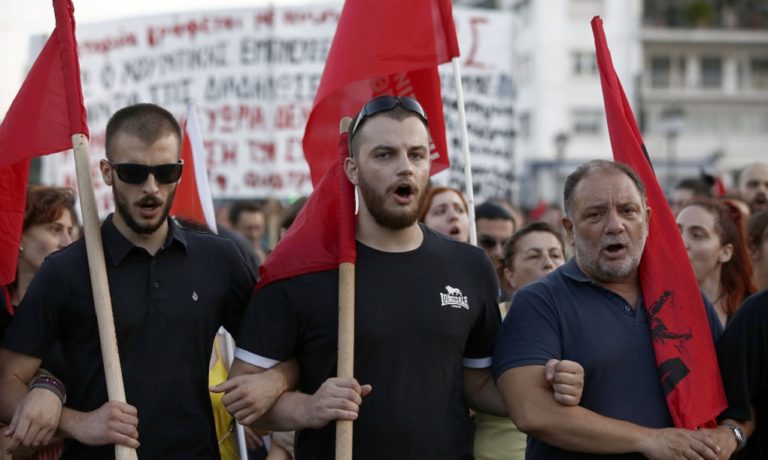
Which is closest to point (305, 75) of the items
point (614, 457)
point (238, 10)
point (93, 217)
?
point (238, 10)

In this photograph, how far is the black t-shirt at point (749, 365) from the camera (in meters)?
3.83

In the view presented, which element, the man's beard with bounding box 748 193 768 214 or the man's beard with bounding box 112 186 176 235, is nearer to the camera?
the man's beard with bounding box 112 186 176 235

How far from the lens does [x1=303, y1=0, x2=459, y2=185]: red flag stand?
5.11m

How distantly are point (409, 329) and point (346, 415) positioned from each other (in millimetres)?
389

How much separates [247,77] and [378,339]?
24.3 feet

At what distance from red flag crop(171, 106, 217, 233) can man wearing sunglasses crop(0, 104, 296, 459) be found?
2.23m

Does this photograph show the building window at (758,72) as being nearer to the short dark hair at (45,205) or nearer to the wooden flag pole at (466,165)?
the wooden flag pole at (466,165)

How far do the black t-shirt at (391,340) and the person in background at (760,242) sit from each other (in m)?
1.82

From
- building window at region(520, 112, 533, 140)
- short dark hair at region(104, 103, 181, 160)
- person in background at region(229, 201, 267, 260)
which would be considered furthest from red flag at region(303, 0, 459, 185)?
building window at region(520, 112, 533, 140)

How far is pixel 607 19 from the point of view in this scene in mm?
50719

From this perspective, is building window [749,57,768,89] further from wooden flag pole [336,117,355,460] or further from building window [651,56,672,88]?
wooden flag pole [336,117,355,460]

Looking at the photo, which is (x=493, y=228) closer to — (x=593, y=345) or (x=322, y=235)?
(x=322, y=235)

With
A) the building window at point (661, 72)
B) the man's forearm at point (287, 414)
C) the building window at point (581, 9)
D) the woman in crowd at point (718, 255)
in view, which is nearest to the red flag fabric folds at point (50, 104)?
the man's forearm at point (287, 414)

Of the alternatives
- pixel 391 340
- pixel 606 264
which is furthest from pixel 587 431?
pixel 391 340
